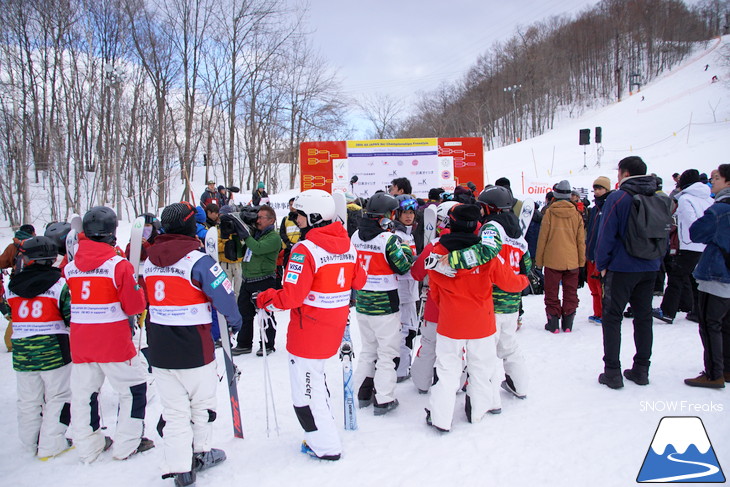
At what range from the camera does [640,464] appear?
3.01 meters

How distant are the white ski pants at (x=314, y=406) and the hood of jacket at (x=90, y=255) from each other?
1.66m

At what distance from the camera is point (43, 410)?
3570mm

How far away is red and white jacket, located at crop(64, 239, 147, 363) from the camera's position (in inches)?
129

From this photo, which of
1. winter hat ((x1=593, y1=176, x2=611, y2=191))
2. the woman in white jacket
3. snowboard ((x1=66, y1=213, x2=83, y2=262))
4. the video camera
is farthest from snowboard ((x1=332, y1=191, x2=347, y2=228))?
the woman in white jacket

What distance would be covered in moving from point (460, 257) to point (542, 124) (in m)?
60.6

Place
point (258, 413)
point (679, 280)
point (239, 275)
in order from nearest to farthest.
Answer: point (258, 413)
point (679, 280)
point (239, 275)

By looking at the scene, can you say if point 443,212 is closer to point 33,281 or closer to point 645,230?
point 645,230

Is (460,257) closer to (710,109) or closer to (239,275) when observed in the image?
(239,275)

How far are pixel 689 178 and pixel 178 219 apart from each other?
6.54 m

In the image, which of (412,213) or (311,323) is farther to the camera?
(412,213)

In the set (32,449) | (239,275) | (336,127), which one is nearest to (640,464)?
(32,449)

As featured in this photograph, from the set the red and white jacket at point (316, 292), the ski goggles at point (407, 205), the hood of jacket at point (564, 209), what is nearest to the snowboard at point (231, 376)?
the red and white jacket at point (316, 292)

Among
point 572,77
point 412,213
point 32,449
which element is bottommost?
point 32,449

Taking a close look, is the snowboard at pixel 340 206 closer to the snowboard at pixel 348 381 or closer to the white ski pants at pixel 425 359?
the snowboard at pixel 348 381
